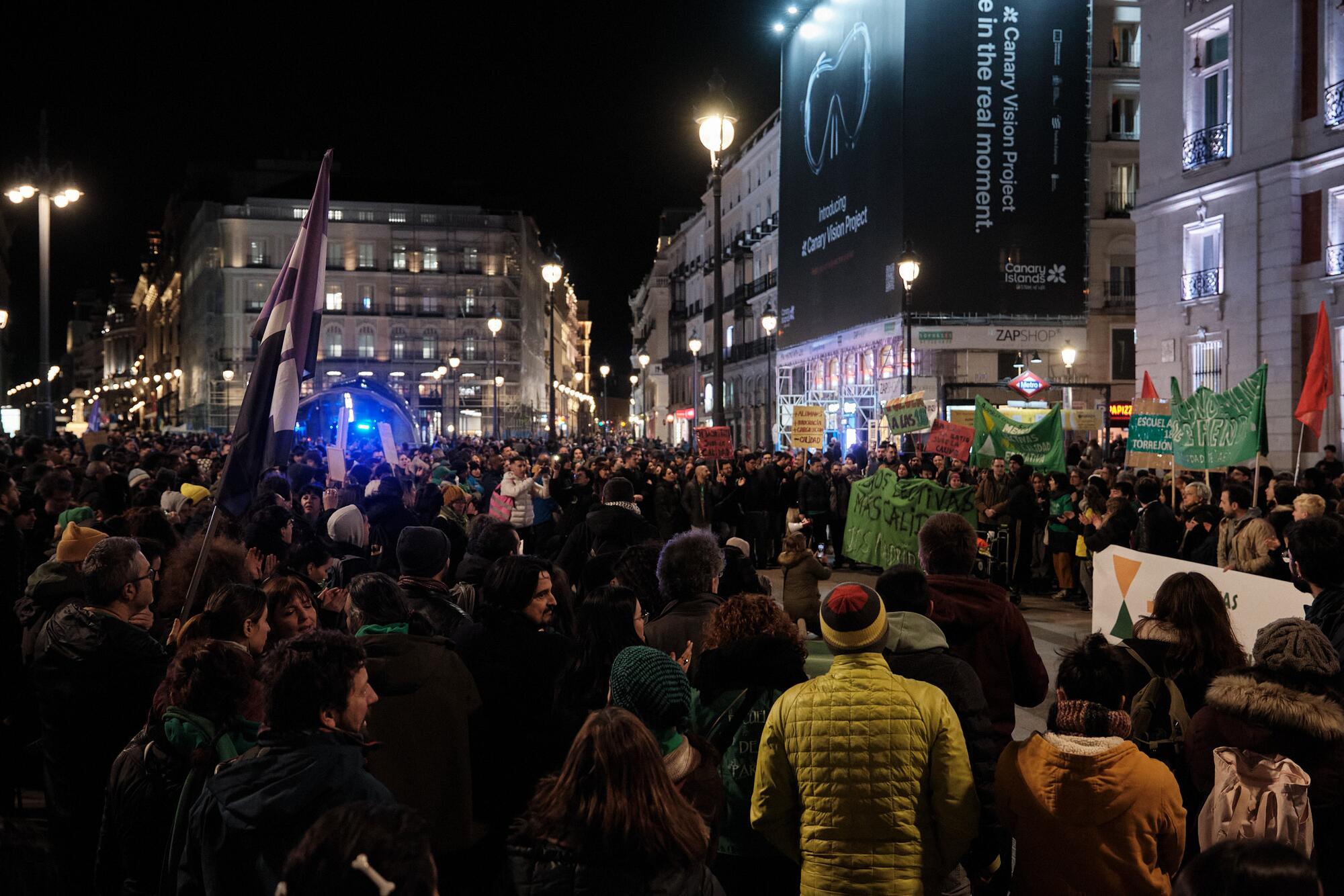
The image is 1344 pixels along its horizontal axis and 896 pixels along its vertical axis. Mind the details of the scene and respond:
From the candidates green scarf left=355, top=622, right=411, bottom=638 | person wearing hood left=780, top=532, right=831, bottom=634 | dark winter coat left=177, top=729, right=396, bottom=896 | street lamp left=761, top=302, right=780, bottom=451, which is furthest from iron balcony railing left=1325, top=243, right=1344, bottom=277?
street lamp left=761, top=302, right=780, bottom=451

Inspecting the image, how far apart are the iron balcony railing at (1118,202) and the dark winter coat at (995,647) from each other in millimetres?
35531

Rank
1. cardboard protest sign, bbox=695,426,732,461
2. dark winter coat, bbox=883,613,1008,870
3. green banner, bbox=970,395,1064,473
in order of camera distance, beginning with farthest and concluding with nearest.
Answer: cardboard protest sign, bbox=695,426,732,461
green banner, bbox=970,395,1064,473
dark winter coat, bbox=883,613,1008,870

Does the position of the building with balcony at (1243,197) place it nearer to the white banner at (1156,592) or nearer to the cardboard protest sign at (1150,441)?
the cardboard protest sign at (1150,441)

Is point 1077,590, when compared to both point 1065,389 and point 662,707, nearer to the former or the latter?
point 662,707

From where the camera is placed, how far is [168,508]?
10.8 meters

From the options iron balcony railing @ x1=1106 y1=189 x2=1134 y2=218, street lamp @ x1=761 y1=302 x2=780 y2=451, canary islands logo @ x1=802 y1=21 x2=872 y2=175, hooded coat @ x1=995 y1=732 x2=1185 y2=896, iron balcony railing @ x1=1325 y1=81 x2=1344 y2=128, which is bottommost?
hooded coat @ x1=995 y1=732 x2=1185 y2=896

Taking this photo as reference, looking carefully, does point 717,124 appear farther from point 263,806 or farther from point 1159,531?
point 263,806

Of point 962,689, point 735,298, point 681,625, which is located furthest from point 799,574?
point 735,298

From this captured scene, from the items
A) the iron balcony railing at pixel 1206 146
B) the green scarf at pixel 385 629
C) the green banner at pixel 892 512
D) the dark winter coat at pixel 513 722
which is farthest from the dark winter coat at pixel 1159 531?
the iron balcony railing at pixel 1206 146

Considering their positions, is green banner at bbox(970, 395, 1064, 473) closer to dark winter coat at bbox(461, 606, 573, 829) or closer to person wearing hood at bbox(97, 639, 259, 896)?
dark winter coat at bbox(461, 606, 573, 829)

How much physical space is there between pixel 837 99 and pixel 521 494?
29.9 m

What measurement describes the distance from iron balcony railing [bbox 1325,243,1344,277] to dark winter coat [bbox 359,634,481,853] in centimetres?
2126

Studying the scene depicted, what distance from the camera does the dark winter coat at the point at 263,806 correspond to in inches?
110

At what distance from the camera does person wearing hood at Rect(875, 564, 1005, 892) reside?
3.56 m
